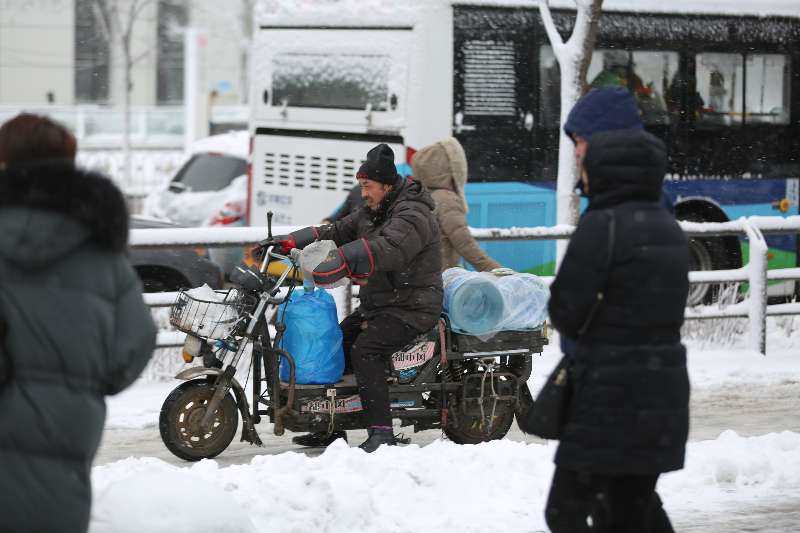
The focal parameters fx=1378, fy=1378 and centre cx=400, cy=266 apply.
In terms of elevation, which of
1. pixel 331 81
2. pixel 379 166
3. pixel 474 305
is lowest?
pixel 474 305

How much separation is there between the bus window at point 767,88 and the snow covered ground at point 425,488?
7.21 m

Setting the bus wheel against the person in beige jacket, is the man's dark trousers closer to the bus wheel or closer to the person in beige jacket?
the person in beige jacket

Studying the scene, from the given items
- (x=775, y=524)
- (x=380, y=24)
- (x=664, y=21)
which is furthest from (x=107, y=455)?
(x=664, y=21)

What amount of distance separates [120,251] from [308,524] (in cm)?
259

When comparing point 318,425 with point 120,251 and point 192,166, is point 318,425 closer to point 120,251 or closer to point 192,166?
point 120,251

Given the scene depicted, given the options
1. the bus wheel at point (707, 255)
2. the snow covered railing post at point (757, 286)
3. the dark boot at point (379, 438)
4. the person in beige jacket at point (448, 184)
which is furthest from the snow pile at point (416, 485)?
the bus wheel at point (707, 255)

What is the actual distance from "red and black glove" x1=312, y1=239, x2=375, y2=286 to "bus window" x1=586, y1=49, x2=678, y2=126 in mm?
6887

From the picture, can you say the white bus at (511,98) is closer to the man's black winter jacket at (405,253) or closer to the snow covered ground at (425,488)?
the man's black winter jacket at (405,253)

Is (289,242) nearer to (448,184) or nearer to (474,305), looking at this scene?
(474,305)

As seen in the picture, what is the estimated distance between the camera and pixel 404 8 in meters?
12.6

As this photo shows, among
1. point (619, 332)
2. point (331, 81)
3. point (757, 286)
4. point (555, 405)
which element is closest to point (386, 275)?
point (555, 405)

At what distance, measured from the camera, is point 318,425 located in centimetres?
767

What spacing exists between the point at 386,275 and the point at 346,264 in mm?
514

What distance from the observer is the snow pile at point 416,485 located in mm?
5837
